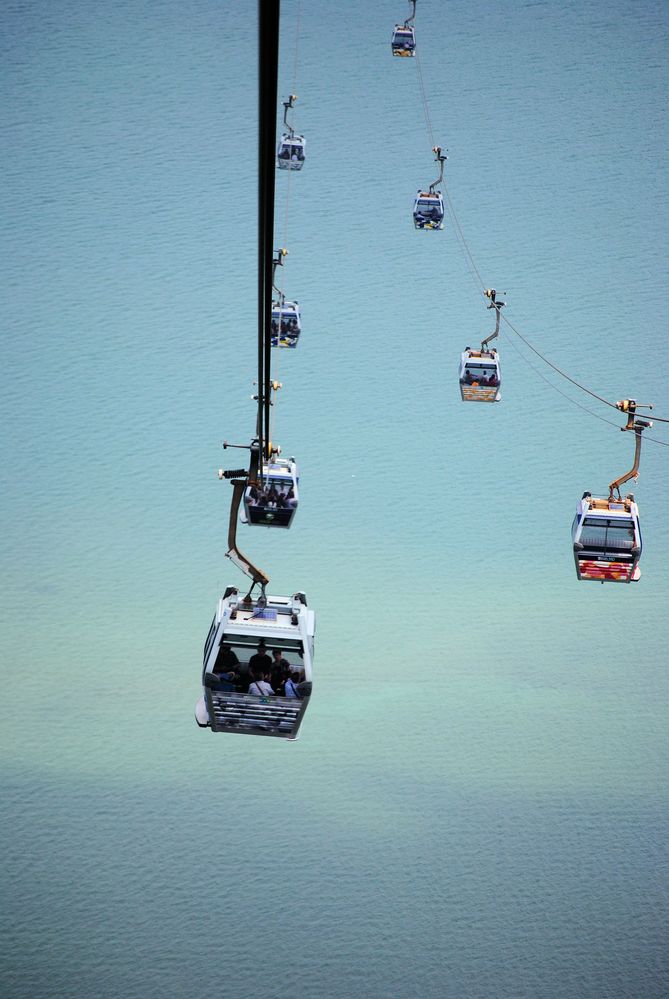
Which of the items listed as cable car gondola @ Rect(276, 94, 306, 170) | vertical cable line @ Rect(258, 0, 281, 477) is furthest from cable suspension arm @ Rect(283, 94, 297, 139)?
vertical cable line @ Rect(258, 0, 281, 477)

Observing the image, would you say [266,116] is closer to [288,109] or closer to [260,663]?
[260,663]

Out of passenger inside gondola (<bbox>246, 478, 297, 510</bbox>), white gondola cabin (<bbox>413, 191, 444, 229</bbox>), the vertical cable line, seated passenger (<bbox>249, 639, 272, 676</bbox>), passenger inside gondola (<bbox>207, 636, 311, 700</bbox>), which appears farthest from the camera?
white gondola cabin (<bbox>413, 191, 444, 229</bbox>)

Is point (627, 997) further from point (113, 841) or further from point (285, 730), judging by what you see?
point (285, 730)

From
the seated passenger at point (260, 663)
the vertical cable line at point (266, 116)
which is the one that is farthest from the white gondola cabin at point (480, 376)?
the vertical cable line at point (266, 116)

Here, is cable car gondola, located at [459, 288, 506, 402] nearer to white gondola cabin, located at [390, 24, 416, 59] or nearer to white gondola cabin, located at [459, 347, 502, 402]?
white gondola cabin, located at [459, 347, 502, 402]

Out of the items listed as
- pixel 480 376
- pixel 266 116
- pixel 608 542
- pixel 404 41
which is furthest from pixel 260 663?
pixel 404 41

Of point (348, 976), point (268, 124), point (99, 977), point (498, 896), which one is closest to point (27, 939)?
point (99, 977)
